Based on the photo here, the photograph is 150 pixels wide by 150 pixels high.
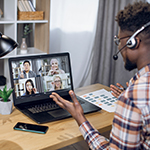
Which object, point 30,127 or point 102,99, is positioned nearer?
point 30,127

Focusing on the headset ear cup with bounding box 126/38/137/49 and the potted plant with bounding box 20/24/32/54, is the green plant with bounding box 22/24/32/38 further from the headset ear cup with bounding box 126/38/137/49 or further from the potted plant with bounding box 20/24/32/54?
the headset ear cup with bounding box 126/38/137/49

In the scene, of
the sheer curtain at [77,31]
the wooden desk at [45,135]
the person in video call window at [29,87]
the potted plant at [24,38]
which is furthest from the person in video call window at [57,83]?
the sheer curtain at [77,31]

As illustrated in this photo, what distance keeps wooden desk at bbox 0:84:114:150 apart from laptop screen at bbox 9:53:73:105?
0.44 ft

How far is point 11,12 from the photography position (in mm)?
2367

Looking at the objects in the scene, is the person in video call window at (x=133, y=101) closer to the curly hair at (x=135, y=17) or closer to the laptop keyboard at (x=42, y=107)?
the curly hair at (x=135, y=17)

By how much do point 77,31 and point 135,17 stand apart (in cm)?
196

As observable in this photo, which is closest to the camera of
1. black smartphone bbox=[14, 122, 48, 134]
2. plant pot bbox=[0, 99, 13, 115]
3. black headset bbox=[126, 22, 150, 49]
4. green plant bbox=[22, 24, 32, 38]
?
black headset bbox=[126, 22, 150, 49]

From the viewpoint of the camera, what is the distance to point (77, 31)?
9.62 feet

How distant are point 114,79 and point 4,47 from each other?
1.71 meters

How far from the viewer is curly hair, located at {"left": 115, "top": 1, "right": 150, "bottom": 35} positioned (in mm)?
1002

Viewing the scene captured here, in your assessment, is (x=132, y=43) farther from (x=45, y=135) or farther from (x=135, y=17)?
(x=45, y=135)

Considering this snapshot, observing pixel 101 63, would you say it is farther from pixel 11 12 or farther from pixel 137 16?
pixel 137 16

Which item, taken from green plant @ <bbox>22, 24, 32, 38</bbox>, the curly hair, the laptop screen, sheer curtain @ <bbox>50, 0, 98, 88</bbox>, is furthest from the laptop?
sheer curtain @ <bbox>50, 0, 98, 88</bbox>

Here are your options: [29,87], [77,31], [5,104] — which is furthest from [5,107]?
[77,31]
